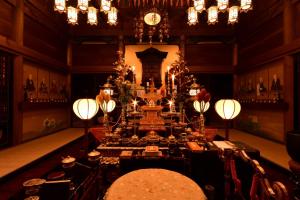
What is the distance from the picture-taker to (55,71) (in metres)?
8.85

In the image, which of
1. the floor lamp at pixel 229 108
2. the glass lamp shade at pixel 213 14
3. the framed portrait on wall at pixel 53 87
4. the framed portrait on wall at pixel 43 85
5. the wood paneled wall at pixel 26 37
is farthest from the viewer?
the framed portrait on wall at pixel 53 87

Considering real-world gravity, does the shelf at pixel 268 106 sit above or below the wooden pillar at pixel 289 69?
below

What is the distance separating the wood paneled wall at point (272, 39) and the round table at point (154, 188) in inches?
224

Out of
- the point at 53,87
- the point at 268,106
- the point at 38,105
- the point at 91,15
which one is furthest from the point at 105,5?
the point at 268,106

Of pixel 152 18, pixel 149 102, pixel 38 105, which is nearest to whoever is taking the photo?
pixel 149 102

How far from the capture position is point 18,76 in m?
6.10

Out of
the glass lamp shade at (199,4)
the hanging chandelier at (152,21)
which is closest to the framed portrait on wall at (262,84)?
the glass lamp shade at (199,4)

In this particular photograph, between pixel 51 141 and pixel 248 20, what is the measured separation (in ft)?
30.6

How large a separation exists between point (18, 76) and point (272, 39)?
877 centimetres

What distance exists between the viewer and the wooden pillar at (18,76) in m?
5.93

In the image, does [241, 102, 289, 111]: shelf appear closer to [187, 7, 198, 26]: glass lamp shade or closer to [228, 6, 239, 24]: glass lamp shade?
[228, 6, 239, 24]: glass lamp shade

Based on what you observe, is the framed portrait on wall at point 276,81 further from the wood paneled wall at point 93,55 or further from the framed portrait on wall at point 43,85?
the framed portrait on wall at point 43,85

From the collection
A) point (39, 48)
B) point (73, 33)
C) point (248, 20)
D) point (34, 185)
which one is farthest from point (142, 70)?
point (34, 185)

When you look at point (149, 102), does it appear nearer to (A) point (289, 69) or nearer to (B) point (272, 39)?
(A) point (289, 69)
